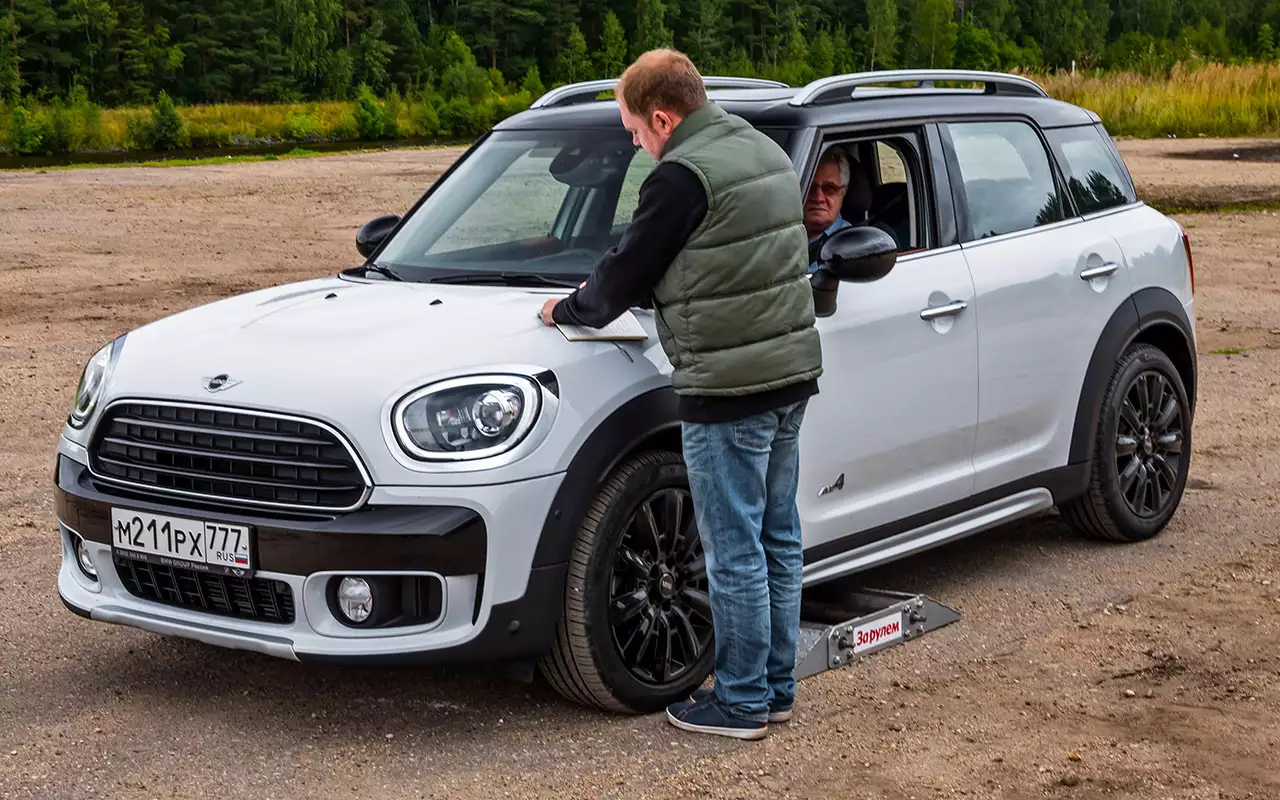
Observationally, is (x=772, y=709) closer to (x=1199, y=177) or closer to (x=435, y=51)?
(x=1199, y=177)

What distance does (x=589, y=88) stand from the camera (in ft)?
21.1

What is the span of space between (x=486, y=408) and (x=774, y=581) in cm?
96

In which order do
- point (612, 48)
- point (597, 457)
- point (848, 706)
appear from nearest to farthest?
point (597, 457)
point (848, 706)
point (612, 48)

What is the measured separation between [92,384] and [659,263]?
1.77 metres

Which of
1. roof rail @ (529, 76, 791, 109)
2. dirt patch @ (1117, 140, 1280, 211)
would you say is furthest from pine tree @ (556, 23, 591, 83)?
roof rail @ (529, 76, 791, 109)

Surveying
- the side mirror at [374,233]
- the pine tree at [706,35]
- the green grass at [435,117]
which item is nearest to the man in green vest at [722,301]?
the side mirror at [374,233]

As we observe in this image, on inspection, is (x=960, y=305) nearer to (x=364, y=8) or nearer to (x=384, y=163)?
(x=384, y=163)

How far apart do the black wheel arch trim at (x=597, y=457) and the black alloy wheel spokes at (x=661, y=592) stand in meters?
0.19

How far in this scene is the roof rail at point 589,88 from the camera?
6.32 meters

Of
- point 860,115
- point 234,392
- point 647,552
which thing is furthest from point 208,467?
point 860,115

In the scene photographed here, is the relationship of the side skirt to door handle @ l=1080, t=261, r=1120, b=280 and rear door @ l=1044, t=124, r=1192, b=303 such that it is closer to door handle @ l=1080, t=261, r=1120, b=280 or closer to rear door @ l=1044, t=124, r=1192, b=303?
door handle @ l=1080, t=261, r=1120, b=280

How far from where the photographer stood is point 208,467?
4609 mm

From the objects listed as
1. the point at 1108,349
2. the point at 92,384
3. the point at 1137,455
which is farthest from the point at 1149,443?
the point at 92,384

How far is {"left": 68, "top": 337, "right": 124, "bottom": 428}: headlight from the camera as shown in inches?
196
